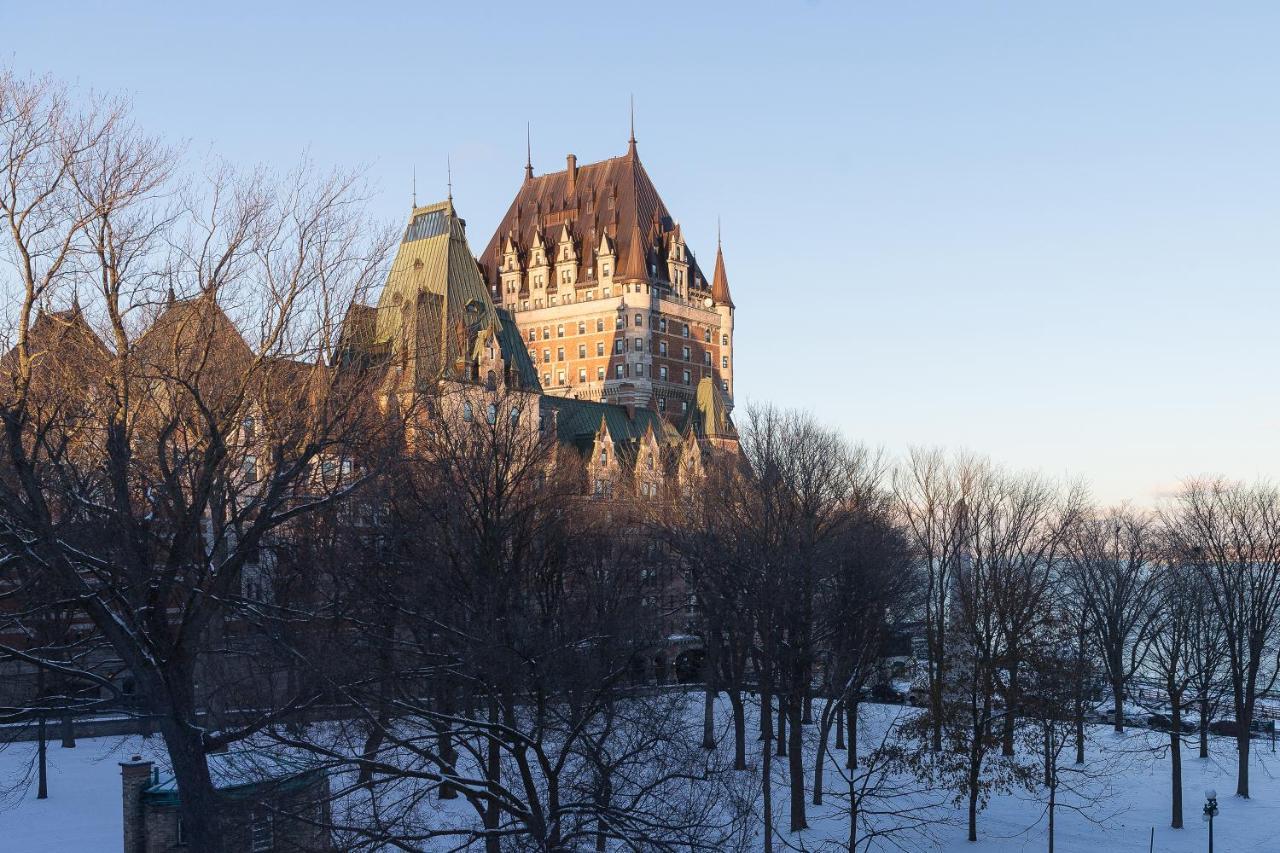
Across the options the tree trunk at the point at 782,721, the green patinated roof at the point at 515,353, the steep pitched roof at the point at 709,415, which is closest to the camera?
the tree trunk at the point at 782,721

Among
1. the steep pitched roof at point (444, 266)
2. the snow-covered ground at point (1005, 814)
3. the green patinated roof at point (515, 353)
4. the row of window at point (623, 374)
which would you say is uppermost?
the steep pitched roof at point (444, 266)

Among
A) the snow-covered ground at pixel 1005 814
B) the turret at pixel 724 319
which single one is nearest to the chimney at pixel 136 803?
the snow-covered ground at pixel 1005 814

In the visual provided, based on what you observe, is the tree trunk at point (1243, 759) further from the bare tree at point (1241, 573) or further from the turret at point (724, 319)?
the turret at point (724, 319)

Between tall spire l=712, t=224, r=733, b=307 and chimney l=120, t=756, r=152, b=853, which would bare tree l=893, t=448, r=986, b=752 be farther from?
tall spire l=712, t=224, r=733, b=307

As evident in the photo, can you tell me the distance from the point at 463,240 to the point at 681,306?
43.5 m

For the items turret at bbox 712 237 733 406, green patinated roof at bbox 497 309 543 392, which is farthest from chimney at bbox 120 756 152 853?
turret at bbox 712 237 733 406

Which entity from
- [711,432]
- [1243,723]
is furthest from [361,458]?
[711,432]

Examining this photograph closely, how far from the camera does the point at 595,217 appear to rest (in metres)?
130

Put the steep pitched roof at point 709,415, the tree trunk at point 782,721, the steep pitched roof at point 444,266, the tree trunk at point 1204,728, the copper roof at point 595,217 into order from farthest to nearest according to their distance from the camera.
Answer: the copper roof at point 595,217 → the steep pitched roof at point 709,415 → the steep pitched roof at point 444,266 → the tree trunk at point 1204,728 → the tree trunk at point 782,721

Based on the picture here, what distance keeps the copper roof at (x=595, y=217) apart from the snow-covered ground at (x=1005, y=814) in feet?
283

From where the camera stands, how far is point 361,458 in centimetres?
2269

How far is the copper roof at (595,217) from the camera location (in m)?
126

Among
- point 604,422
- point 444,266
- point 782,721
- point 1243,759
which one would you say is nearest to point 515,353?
point 444,266

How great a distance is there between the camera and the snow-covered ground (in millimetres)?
32656
